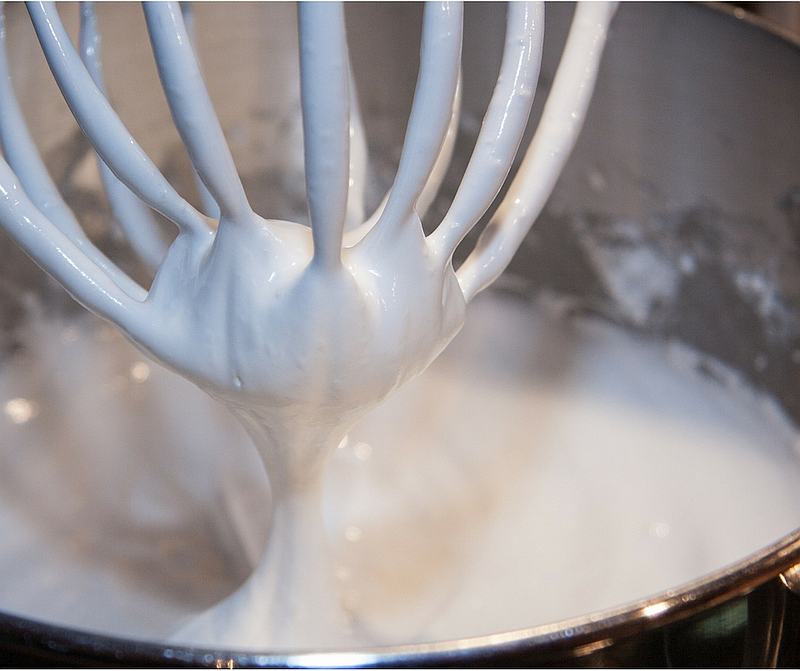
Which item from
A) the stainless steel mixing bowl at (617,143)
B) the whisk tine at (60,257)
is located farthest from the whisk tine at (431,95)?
the stainless steel mixing bowl at (617,143)

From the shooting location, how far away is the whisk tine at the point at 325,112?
32 cm

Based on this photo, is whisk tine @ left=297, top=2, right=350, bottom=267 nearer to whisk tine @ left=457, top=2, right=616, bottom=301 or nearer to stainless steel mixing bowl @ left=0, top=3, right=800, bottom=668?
whisk tine @ left=457, top=2, right=616, bottom=301

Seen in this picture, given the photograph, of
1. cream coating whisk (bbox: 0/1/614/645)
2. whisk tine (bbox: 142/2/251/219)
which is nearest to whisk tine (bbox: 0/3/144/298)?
cream coating whisk (bbox: 0/1/614/645)

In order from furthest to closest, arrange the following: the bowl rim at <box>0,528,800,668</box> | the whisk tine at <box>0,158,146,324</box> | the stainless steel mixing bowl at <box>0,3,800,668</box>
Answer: the stainless steel mixing bowl at <box>0,3,800,668</box> → the whisk tine at <box>0,158,146,324</box> → the bowl rim at <box>0,528,800,668</box>

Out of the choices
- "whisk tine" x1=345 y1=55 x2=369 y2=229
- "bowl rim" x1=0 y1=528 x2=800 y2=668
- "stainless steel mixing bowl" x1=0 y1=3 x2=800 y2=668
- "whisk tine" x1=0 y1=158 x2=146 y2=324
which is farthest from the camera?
"stainless steel mixing bowl" x1=0 y1=3 x2=800 y2=668

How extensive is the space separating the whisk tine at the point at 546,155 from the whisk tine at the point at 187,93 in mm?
132

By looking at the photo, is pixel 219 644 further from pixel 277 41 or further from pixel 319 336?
pixel 277 41

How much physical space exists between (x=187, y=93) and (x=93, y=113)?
0.04 m

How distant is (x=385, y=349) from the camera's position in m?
0.40

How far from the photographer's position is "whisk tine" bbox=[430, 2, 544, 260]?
0.40m

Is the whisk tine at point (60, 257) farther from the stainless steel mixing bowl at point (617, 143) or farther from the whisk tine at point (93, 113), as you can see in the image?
the stainless steel mixing bowl at point (617, 143)

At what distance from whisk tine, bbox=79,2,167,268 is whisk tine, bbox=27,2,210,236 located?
0.10 meters

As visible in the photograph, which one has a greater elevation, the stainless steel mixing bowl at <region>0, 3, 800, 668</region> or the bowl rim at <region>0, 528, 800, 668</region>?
the stainless steel mixing bowl at <region>0, 3, 800, 668</region>

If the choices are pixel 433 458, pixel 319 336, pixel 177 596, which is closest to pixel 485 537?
pixel 433 458
